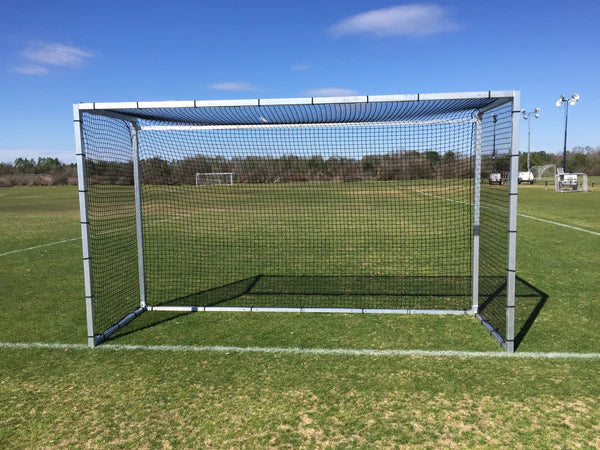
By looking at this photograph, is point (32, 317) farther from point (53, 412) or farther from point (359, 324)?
point (359, 324)

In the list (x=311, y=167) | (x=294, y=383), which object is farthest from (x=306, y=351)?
(x=311, y=167)

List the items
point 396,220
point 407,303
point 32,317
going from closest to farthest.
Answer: point 32,317 < point 407,303 < point 396,220

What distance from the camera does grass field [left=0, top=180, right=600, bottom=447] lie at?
2.91 meters

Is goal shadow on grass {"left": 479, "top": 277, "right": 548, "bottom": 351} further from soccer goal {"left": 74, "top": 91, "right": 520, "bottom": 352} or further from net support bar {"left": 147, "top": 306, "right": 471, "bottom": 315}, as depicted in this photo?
net support bar {"left": 147, "top": 306, "right": 471, "bottom": 315}

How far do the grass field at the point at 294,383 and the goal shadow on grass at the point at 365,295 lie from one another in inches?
8.5

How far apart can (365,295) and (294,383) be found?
283cm

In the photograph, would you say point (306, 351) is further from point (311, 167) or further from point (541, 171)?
point (541, 171)

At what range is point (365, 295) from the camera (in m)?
6.22

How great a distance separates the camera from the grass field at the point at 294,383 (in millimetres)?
2908

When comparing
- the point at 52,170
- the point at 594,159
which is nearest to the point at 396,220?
the point at 52,170

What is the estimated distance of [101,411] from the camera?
3.21 meters

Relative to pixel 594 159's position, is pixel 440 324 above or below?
below

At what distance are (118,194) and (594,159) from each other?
7356cm

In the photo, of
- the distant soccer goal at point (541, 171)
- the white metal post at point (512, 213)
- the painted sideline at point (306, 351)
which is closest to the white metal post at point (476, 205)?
the white metal post at point (512, 213)
